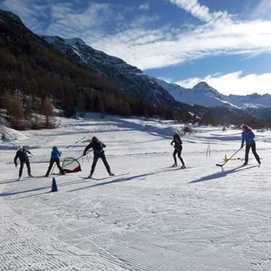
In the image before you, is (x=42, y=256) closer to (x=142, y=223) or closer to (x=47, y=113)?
(x=142, y=223)

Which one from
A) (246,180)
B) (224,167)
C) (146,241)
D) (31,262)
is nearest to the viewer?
(31,262)

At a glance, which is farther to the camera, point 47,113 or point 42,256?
point 47,113

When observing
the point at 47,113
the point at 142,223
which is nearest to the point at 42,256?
the point at 142,223

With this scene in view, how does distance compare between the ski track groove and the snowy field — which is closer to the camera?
the ski track groove

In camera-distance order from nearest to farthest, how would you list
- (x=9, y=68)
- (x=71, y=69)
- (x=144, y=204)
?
(x=144, y=204), (x=9, y=68), (x=71, y=69)

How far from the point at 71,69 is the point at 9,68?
111 feet

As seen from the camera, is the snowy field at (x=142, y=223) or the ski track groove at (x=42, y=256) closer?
the ski track groove at (x=42, y=256)

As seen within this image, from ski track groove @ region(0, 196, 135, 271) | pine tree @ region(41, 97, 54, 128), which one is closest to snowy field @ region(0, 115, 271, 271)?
ski track groove @ region(0, 196, 135, 271)

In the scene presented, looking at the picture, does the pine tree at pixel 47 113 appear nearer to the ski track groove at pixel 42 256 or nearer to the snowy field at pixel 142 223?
the snowy field at pixel 142 223

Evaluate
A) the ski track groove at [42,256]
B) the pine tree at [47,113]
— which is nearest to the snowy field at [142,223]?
the ski track groove at [42,256]

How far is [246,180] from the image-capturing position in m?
13.7

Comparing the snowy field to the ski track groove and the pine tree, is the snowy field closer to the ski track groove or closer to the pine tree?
the ski track groove

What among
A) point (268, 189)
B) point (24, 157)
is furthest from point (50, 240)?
point (24, 157)

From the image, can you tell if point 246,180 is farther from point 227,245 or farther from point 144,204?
point 227,245
